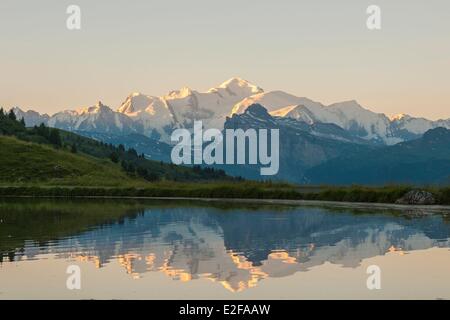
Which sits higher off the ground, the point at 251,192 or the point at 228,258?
the point at 228,258

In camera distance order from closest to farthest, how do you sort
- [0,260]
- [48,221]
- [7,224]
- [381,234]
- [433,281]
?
[433,281]
[0,260]
[381,234]
[7,224]
[48,221]

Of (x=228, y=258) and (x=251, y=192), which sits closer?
(x=228, y=258)

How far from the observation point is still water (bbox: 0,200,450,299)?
105 feet

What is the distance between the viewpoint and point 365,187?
113125 millimetres

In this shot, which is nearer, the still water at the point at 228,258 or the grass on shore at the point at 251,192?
the still water at the point at 228,258

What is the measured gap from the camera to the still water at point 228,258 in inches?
1258

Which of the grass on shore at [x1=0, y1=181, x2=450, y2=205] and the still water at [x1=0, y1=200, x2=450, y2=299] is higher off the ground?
the still water at [x1=0, y1=200, x2=450, y2=299]

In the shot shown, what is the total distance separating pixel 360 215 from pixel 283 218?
9996 millimetres

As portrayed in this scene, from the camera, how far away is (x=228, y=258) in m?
43.5

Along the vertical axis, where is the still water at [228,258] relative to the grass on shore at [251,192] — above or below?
above

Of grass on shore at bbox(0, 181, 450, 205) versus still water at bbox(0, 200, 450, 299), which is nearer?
still water at bbox(0, 200, 450, 299)

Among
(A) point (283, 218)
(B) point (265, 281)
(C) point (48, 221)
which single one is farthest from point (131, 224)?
(B) point (265, 281)

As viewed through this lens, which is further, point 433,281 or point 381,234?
point 381,234
